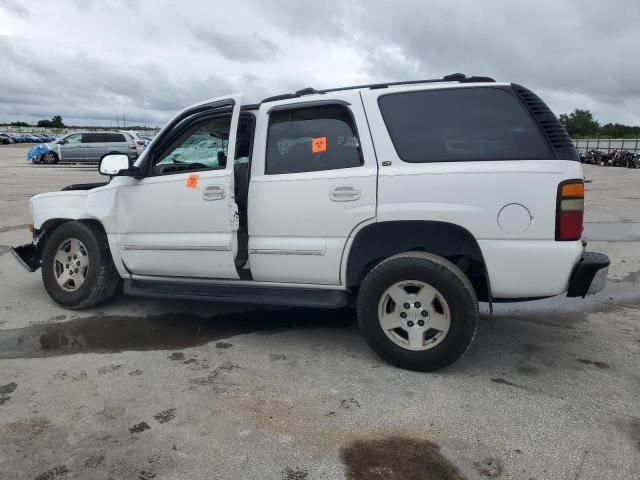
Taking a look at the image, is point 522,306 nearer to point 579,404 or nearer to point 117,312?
point 579,404

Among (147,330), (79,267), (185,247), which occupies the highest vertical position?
(185,247)

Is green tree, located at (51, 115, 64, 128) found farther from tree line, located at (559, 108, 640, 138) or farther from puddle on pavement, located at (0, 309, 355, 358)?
puddle on pavement, located at (0, 309, 355, 358)

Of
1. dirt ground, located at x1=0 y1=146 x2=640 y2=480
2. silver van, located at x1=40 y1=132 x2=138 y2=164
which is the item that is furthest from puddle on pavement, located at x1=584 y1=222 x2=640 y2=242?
silver van, located at x1=40 y1=132 x2=138 y2=164

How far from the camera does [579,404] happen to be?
10.3 ft

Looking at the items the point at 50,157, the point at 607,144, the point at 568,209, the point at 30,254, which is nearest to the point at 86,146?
the point at 50,157

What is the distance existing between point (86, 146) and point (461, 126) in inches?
1018

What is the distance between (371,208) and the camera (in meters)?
3.56

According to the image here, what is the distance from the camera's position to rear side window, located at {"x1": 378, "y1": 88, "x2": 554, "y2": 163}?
3.37 meters

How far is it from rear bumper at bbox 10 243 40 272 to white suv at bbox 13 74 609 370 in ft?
3.19

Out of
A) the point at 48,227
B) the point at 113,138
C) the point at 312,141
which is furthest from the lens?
the point at 113,138

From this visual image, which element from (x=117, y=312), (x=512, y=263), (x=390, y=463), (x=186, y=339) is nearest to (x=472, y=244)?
(x=512, y=263)

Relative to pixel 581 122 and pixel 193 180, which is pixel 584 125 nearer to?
pixel 581 122

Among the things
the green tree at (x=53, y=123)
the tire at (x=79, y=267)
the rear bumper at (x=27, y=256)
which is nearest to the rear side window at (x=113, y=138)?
the rear bumper at (x=27, y=256)

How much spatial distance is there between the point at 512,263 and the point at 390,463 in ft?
4.84
